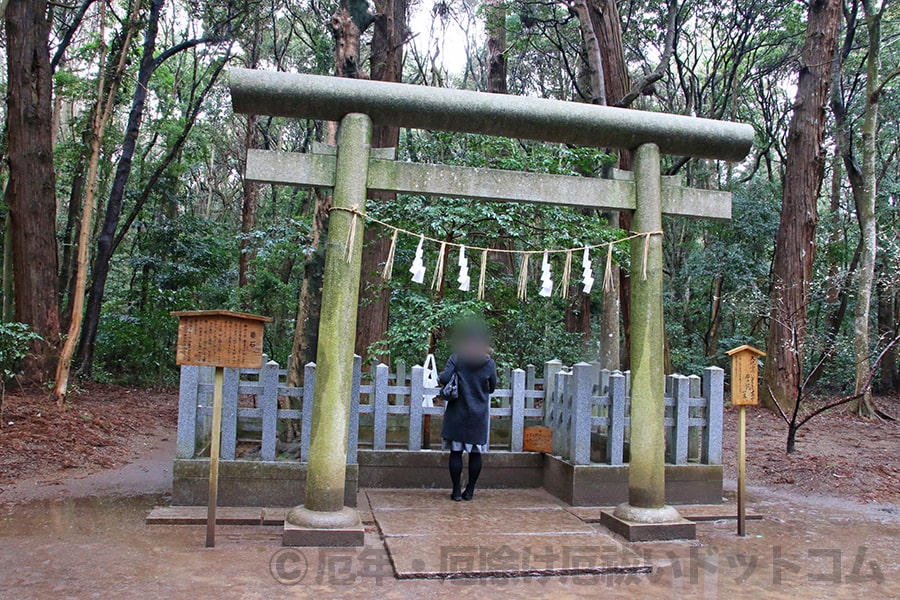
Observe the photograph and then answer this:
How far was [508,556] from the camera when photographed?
5.03 metres

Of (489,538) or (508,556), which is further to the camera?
(489,538)

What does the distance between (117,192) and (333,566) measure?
13532mm

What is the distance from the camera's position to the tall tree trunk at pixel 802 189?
1402 cm

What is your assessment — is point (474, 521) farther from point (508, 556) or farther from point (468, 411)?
point (468, 411)

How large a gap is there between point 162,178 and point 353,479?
15353 mm

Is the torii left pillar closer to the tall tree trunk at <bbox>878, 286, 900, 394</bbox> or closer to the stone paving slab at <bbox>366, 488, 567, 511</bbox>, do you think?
the stone paving slab at <bbox>366, 488, 567, 511</bbox>

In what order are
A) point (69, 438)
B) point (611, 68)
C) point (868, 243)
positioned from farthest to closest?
1. point (868, 243)
2. point (611, 68)
3. point (69, 438)

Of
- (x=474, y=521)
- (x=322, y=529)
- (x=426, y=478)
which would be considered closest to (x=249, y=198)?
(x=426, y=478)

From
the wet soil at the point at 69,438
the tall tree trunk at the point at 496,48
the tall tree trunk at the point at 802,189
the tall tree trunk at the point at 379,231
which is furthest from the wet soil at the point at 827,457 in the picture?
the tall tree trunk at the point at 496,48

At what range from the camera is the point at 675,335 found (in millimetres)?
19875

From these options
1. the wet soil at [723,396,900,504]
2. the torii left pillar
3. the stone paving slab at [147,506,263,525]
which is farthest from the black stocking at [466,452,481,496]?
the wet soil at [723,396,900,504]

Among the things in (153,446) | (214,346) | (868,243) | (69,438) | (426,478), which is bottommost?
(153,446)

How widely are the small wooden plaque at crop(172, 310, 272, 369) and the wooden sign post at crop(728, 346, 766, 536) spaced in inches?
170

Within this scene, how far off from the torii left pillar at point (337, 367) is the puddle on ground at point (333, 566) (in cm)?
21
